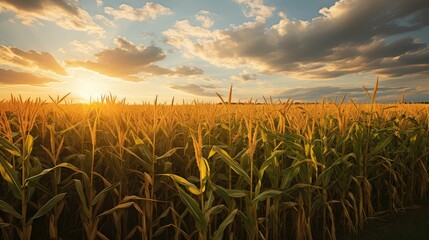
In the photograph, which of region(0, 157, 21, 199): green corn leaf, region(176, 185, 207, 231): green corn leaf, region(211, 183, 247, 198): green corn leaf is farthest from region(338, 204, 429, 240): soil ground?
region(0, 157, 21, 199): green corn leaf

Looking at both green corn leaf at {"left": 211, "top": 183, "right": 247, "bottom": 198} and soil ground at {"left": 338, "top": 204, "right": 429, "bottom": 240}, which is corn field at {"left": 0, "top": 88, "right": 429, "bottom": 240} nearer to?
green corn leaf at {"left": 211, "top": 183, "right": 247, "bottom": 198}

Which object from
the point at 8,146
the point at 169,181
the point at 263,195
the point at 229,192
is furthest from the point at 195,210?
the point at 8,146

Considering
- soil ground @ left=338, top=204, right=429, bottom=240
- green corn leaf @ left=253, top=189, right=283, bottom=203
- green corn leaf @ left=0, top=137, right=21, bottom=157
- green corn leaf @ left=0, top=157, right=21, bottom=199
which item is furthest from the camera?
soil ground @ left=338, top=204, right=429, bottom=240

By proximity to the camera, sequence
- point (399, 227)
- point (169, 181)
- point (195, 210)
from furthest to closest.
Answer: point (399, 227) → point (169, 181) → point (195, 210)

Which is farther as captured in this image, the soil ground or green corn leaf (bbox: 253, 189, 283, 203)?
the soil ground

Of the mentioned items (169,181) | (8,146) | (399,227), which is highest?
(8,146)

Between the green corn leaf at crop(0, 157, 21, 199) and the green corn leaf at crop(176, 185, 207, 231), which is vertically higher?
the green corn leaf at crop(0, 157, 21, 199)

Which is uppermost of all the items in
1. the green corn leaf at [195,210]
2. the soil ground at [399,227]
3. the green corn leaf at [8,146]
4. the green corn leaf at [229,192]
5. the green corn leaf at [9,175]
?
the green corn leaf at [8,146]

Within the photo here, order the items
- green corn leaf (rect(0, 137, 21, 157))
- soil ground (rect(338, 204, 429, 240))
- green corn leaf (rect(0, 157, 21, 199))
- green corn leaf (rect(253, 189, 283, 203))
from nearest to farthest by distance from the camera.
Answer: green corn leaf (rect(0, 157, 21, 199))
green corn leaf (rect(0, 137, 21, 157))
green corn leaf (rect(253, 189, 283, 203))
soil ground (rect(338, 204, 429, 240))

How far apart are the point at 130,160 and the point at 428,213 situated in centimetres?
485

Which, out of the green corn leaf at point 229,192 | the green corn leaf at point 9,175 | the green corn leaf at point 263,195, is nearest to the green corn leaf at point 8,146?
the green corn leaf at point 9,175

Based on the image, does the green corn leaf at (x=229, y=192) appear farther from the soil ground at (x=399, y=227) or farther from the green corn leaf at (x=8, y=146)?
the soil ground at (x=399, y=227)

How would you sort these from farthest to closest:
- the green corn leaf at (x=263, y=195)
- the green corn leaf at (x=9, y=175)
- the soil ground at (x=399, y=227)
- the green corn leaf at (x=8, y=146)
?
1. the soil ground at (x=399, y=227)
2. the green corn leaf at (x=263, y=195)
3. the green corn leaf at (x=8, y=146)
4. the green corn leaf at (x=9, y=175)

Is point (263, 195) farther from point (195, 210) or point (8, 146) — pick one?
point (8, 146)
